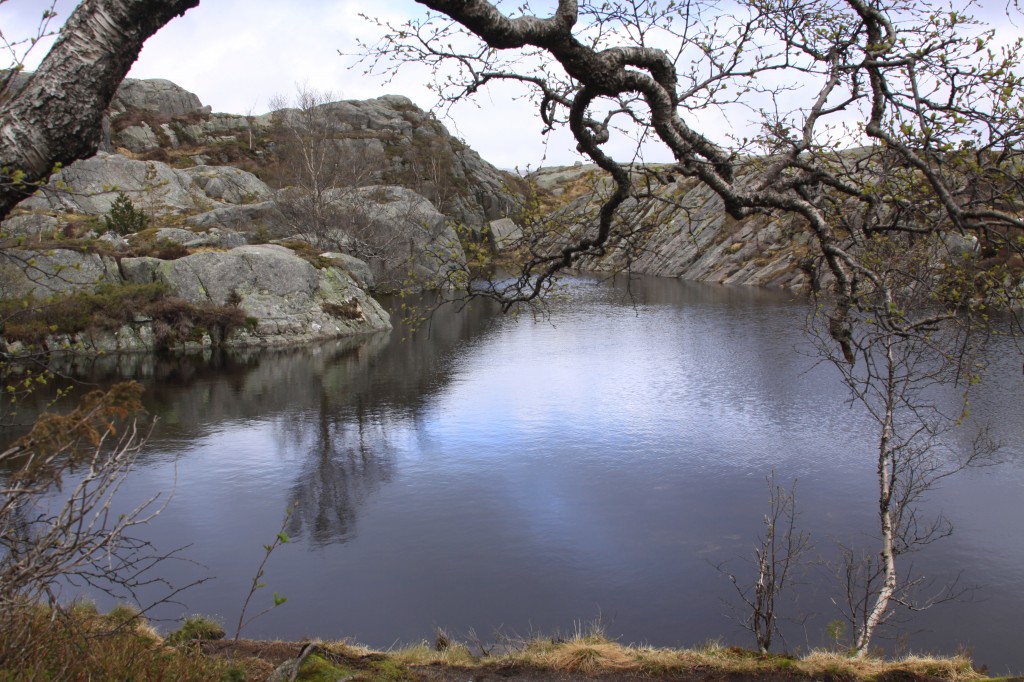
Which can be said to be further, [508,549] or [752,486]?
[752,486]

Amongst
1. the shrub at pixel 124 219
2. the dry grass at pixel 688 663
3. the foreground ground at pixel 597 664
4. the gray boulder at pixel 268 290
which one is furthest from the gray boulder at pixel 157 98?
the dry grass at pixel 688 663

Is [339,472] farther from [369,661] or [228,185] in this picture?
[228,185]

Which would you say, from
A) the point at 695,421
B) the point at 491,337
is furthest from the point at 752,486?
the point at 491,337

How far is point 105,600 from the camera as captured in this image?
589 inches

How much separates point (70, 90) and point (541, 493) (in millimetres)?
Answer: 17115

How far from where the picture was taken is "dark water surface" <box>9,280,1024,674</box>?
47.7 feet

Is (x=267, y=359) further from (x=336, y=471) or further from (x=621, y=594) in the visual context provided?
(x=621, y=594)

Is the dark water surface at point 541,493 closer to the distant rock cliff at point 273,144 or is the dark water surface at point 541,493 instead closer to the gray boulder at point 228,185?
the gray boulder at point 228,185

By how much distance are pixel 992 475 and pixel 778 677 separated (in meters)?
13.6

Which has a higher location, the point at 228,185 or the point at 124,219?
the point at 228,185

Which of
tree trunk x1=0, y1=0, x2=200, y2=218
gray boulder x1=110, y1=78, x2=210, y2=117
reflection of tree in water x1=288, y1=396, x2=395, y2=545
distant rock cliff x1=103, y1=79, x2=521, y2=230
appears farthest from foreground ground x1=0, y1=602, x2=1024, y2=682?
gray boulder x1=110, y1=78, x2=210, y2=117

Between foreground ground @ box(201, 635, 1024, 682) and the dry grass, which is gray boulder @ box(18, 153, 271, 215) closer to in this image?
foreground ground @ box(201, 635, 1024, 682)

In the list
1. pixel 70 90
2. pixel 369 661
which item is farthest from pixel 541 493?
pixel 70 90

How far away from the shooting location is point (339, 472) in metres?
21.9
